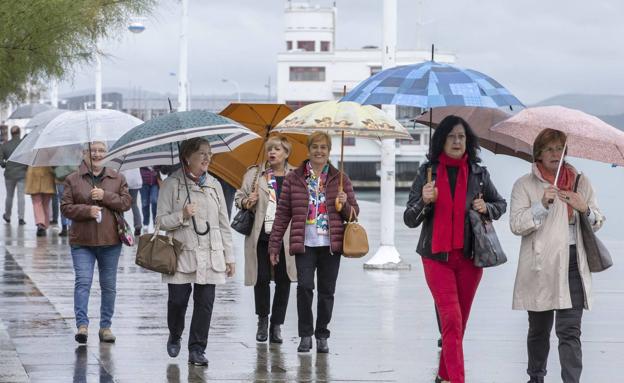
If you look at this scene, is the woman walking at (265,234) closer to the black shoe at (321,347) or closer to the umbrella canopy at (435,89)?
the black shoe at (321,347)

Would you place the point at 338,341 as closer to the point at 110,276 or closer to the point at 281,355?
the point at 281,355

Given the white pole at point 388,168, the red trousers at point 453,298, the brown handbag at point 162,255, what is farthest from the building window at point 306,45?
the red trousers at point 453,298

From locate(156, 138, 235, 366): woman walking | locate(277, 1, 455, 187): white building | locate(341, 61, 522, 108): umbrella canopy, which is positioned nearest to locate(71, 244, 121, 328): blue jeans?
locate(156, 138, 235, 366): woman walking

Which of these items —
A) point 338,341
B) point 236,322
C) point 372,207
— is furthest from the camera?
point 372,207

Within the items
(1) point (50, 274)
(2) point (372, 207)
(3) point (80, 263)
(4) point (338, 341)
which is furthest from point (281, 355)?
(2) point (372, 207)

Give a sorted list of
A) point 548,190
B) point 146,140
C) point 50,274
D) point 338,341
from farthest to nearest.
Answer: point 50,274 → point 338,341 → point 146,140 → point 548,190

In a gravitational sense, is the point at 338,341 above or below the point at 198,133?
below

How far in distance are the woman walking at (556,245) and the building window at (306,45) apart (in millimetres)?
112104

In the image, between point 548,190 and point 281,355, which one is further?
point 281,355

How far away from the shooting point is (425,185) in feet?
30.6

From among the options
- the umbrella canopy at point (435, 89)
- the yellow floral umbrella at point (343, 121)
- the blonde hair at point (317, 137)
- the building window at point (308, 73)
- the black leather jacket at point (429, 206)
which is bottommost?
the black leather jacket at point (429, 206)

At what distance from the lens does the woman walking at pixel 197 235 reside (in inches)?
404

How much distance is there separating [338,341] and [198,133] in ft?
8.44

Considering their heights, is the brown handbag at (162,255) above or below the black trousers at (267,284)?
above
